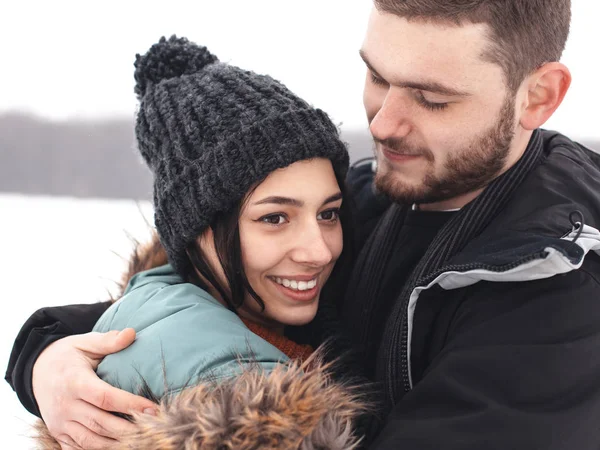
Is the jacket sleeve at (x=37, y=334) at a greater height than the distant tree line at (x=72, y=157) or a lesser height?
lesser

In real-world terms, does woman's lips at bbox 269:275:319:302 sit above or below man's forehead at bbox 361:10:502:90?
below

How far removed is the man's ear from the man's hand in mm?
861

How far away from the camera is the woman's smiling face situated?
48.5 inches

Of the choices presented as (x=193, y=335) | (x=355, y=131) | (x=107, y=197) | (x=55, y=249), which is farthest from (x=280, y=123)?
(x=107, y=197)

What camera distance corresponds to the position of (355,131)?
9.22 feet

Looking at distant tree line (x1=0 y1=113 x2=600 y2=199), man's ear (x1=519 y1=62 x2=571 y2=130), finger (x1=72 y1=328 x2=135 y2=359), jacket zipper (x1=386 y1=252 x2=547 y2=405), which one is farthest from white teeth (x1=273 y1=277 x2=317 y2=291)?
distant tree line (x1=0 y1=113 x2=600 y2=199)

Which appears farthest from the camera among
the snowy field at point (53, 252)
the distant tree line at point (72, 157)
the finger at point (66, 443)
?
the distant tree line at point (72, 157)

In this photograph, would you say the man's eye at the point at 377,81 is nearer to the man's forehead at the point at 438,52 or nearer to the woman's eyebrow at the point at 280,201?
the man's forehead at the point at 438,52

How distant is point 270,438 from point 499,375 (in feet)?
1.14

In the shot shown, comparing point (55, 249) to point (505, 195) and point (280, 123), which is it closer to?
point (280, 123)

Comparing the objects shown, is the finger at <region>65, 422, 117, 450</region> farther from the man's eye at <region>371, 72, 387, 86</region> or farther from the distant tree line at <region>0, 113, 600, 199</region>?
the distant tree line at <region>0, 113, 600, 199</region>

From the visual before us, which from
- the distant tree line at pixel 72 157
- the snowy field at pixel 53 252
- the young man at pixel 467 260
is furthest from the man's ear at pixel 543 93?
the distant tree line at pixel 72 157

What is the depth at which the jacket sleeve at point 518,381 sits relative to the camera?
919mm

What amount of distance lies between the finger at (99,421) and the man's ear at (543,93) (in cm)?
92
